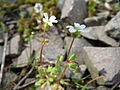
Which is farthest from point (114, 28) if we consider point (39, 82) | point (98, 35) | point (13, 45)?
point (13, 45)

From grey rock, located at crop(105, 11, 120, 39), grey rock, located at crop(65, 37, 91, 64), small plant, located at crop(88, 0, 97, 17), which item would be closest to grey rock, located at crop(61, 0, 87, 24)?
small plant, located at crop(88, 0, 97, 17)

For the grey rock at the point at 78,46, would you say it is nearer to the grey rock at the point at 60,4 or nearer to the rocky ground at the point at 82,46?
the rocky ground at the point at 82,46

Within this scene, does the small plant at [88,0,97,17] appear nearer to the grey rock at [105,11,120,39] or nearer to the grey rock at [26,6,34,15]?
the grey rock at [105,11,120,39]

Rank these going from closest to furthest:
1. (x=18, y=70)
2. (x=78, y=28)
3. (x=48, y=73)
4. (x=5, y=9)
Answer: (x=78, y=28), (x=48, y=73), (x=18, y=70), (x=5, y=9)

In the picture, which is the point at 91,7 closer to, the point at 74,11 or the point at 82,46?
the point at 74,11

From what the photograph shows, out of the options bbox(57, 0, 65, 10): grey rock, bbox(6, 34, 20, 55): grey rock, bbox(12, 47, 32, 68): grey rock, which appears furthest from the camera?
bbox(57, 0, 65, 10): grey rock

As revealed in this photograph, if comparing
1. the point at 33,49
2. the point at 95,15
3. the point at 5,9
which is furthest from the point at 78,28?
the point at 5,9

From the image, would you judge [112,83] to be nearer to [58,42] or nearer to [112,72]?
[112,72]
